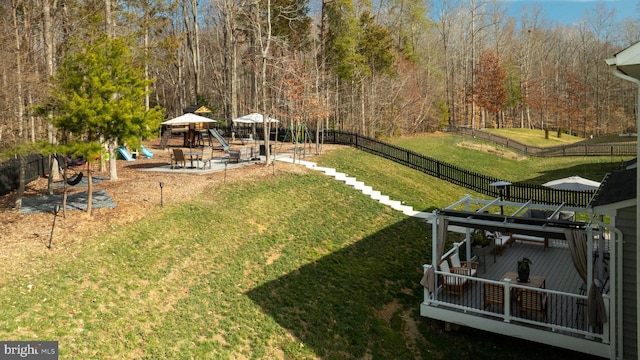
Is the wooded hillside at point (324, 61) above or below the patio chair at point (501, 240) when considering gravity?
above

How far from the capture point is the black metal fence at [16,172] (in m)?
16.0

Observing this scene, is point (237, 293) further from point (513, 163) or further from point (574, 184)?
point (513, 163)

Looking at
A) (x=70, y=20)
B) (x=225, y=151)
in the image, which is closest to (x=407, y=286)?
(x=225, y=151)

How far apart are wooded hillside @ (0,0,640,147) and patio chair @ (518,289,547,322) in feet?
43.5

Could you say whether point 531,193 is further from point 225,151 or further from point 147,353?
point 147,353

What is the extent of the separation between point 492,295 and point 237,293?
5.95 metres

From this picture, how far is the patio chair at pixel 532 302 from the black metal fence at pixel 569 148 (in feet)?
Answer: 114

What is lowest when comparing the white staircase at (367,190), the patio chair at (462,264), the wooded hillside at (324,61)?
the patio chair at (462,264)

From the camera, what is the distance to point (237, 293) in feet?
36.3

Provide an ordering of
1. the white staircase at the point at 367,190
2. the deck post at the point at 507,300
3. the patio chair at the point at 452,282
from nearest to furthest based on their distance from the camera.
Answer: the deck post at the point at 507,300 → the patio chair at the point at 452,282 → the white staircase at the point at 367,190

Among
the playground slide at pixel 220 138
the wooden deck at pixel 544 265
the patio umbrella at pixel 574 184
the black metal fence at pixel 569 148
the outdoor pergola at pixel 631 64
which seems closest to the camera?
the outdoor pergola at pixel 631 64

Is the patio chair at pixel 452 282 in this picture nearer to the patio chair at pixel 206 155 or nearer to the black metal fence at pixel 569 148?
the patio chair at pixel 206 155

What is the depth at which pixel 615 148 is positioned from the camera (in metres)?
39.0

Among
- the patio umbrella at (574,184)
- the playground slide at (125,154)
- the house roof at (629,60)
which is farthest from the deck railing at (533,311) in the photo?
the playground slide at (125,154)
